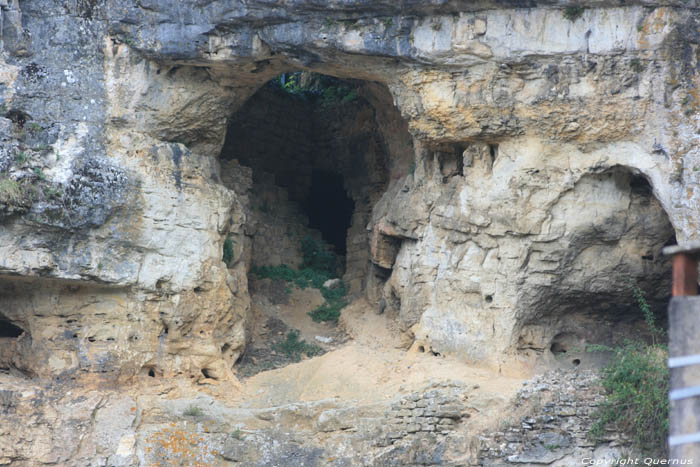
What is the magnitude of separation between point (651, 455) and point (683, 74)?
4686 millimetres

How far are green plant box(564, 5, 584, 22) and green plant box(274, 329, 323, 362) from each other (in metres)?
6.08

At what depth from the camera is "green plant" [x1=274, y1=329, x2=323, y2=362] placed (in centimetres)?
1527

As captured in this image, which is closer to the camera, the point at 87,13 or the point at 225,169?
the point at 87,13

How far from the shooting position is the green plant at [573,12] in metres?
12.9

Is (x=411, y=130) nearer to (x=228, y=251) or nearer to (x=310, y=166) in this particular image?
(x=228, y=251)

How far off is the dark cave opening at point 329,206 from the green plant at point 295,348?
9.99 ft

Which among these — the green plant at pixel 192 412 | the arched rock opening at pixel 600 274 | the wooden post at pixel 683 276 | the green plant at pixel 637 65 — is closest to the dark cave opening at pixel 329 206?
the arched rock opening at pixel 600 274

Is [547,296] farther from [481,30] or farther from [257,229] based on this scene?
[257,229]

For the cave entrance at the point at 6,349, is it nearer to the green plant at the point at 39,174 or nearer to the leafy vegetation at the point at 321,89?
the green plant at the point at 39,174

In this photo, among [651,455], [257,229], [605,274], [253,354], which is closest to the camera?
[651,455]

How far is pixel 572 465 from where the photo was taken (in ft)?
38.8

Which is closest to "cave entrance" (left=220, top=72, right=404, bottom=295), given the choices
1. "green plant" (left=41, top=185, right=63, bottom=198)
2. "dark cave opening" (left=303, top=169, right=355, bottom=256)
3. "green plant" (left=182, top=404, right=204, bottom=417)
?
"dark cave opening" (left=303, top=169, right=355, bottom=256)

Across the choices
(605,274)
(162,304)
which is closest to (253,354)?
(162,304)

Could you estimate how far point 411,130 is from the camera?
14117mm
